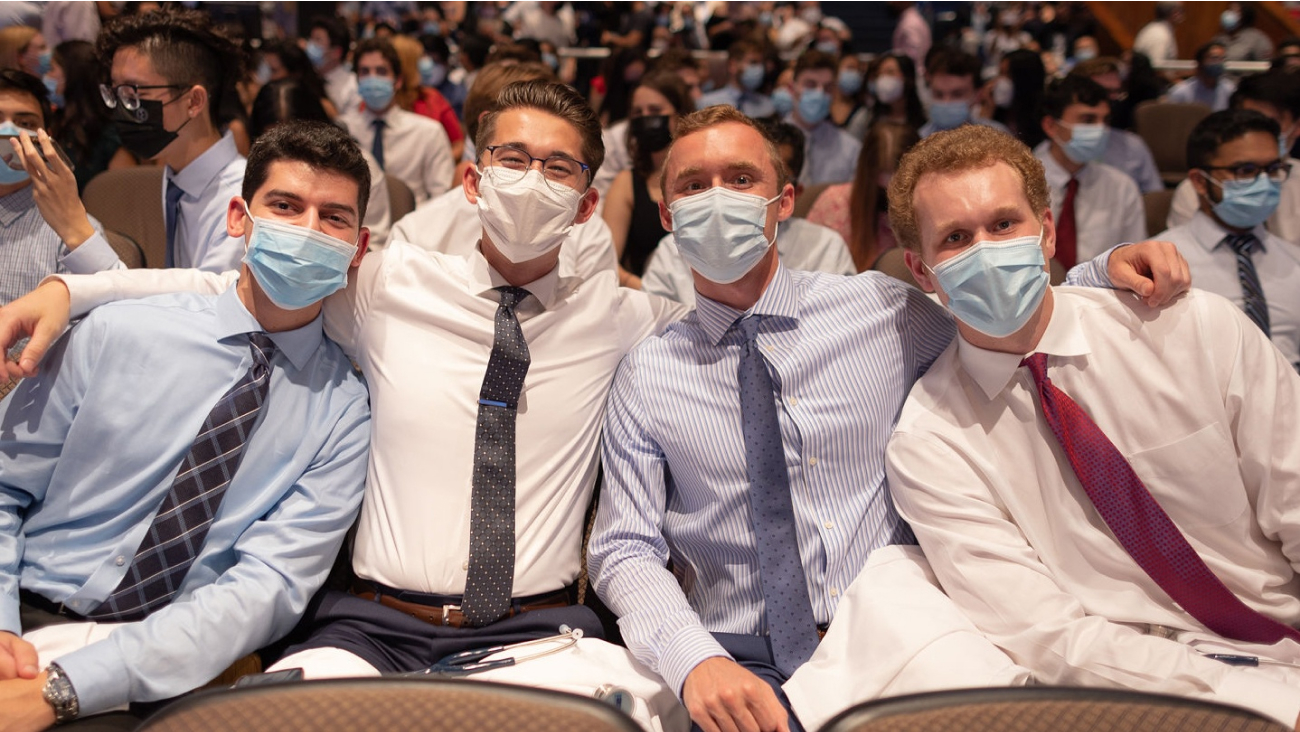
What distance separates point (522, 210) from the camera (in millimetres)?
1968

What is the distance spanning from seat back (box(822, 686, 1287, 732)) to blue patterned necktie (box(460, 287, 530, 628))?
967 mm

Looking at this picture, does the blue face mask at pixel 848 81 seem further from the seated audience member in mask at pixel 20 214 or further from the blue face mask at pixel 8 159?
the blue face mask at pixel 8 159

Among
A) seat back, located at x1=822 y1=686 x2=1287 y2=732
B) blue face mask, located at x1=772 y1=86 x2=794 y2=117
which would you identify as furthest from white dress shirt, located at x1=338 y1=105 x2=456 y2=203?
seat back, located at x1=822 y1=686 x2=1287 y2=732

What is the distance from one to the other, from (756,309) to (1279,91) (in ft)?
13.5

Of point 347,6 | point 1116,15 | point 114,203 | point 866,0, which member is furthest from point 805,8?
point 114,203

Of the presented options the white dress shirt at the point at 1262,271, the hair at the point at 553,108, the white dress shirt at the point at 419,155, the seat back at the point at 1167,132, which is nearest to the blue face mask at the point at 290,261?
the hair at the point at 553,108

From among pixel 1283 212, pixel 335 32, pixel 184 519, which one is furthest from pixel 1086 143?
pixel 335 32

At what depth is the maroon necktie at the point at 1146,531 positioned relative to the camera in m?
1.64

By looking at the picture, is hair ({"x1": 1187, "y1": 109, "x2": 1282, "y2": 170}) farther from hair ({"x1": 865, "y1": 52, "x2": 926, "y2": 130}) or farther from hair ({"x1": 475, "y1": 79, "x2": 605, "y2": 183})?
hair ({"x1": 865, "y1": 52, "x2": 926, "y2": 130})

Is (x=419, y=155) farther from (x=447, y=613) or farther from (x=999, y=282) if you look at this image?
(x=999, y=282)

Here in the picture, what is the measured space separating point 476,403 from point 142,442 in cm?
60

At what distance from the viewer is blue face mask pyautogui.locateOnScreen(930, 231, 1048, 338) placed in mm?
1678

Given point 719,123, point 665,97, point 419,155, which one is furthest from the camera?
point 419,155

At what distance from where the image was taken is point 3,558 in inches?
68.2
